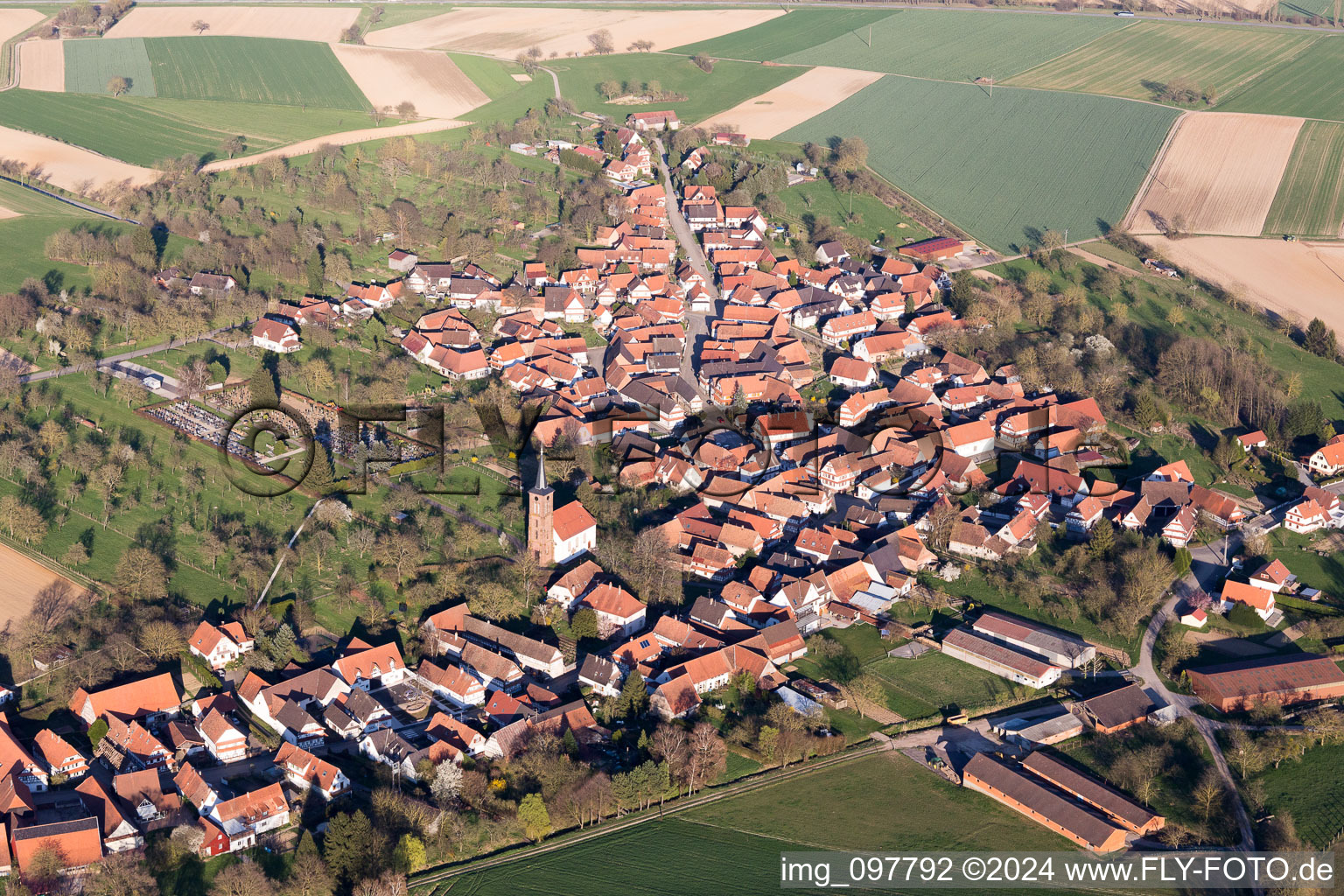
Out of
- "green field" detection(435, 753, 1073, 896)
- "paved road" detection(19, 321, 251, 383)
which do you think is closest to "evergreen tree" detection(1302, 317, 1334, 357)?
"green field" detection(435, 753, 1073, 896)

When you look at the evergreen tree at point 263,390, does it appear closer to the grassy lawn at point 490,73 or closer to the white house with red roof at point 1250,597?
the white house with red roof at point 1250,597

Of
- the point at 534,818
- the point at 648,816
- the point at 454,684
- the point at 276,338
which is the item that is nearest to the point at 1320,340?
the point at 648,816

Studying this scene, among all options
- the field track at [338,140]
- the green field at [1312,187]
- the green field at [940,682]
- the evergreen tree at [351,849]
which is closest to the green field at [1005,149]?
the green field at [1312,187]

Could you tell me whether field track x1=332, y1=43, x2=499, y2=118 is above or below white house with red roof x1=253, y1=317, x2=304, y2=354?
above

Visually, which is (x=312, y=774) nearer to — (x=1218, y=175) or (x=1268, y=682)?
(x=1268, y=682)

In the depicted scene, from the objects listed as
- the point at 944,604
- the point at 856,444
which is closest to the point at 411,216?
the point at 856,444

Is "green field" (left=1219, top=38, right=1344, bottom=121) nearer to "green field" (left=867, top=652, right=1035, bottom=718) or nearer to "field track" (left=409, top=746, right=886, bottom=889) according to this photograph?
"green field" (left=867, top=652, right=1035, bottom=718)
